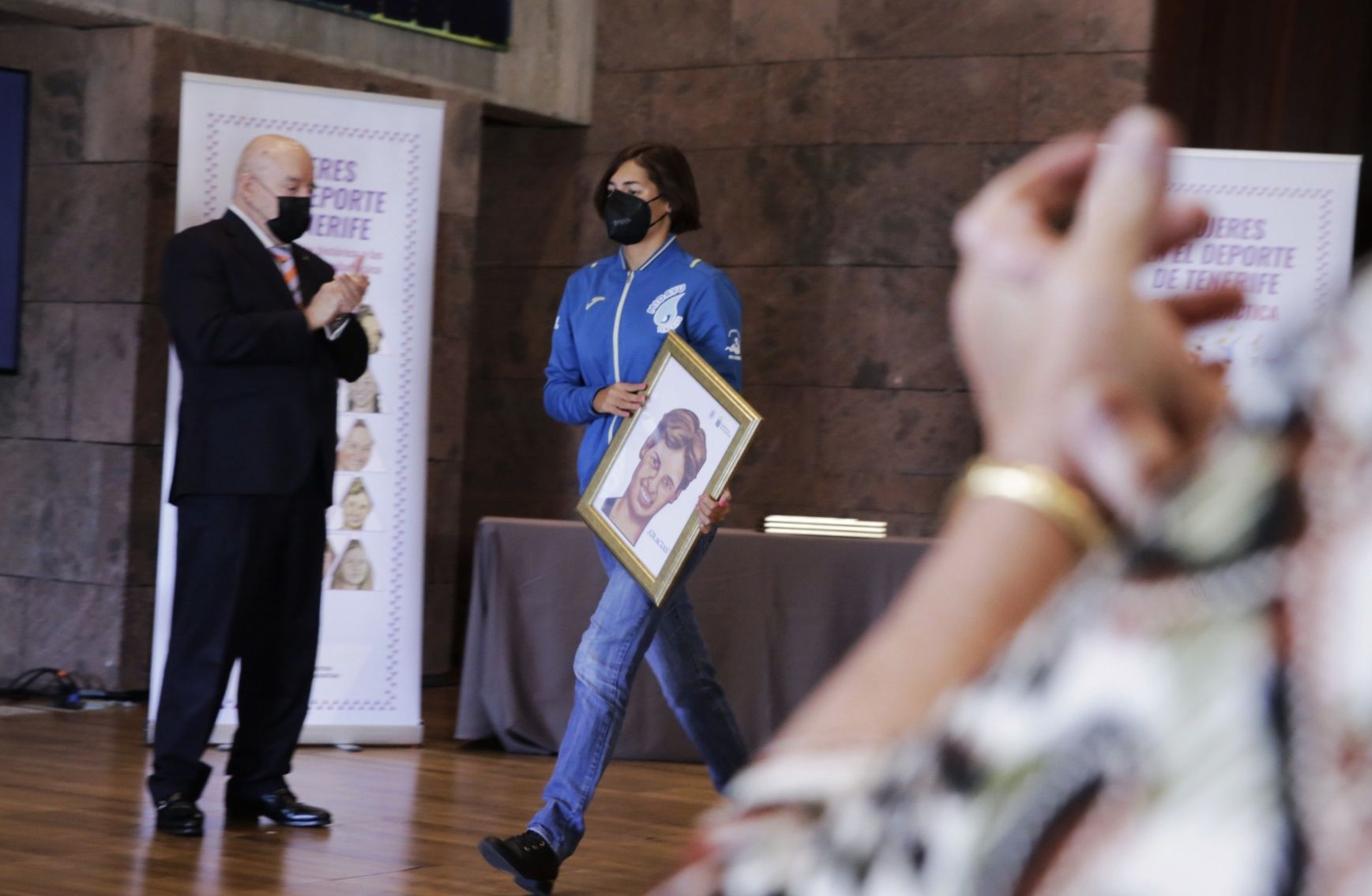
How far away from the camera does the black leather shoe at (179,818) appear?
12.7ft

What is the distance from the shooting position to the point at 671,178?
12.8 ft

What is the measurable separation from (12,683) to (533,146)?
11.0 ft

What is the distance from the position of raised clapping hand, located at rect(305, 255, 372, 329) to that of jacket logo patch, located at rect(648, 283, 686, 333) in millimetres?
755

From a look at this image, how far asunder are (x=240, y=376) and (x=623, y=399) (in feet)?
3.18

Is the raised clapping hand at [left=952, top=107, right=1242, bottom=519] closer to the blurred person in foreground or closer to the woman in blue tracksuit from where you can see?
the blurred person in foreground

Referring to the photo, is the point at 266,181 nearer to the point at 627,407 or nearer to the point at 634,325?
the point at 634,325

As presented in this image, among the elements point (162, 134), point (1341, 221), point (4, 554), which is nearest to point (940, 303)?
point (1341, 221)

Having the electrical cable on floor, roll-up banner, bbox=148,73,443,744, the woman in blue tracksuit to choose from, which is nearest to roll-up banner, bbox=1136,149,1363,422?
the woman in blue tracksuit

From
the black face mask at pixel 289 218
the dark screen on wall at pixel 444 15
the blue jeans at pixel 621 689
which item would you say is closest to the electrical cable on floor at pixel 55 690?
the black face mask at pixel 289 218

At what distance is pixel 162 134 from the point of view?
6.00 metres

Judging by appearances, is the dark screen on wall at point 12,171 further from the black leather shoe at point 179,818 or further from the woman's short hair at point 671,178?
A: the woman's short hair at point 671,178

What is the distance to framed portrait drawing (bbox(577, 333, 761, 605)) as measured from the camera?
11.5ft

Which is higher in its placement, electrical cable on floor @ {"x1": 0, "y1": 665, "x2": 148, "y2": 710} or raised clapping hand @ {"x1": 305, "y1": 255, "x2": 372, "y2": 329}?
raised clapping hand @ {"x1": 305, "y1": 255, "x2": 372, "y2": 329}

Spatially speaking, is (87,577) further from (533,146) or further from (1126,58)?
(1126,58)
